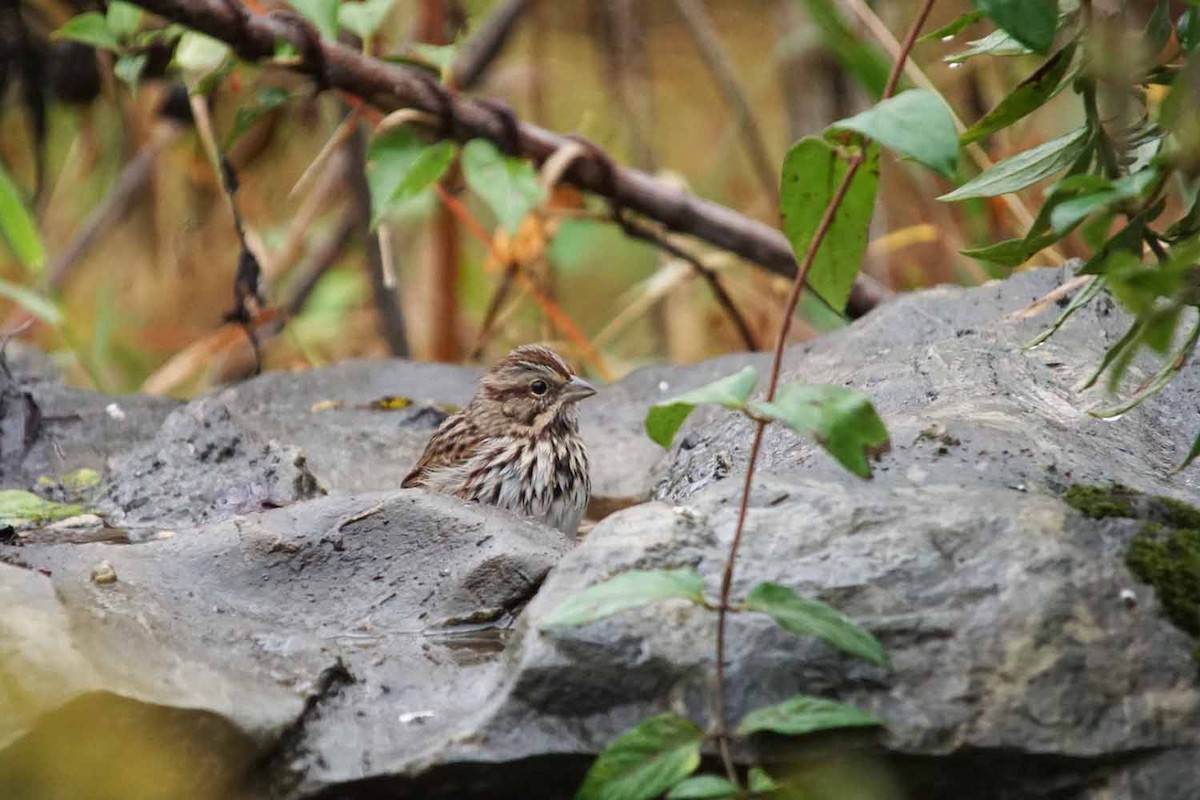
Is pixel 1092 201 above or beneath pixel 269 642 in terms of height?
above

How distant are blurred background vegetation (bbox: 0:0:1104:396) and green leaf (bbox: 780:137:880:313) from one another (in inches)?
126

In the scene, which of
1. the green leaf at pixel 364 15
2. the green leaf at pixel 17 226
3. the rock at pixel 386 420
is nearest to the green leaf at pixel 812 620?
the rock at pixel 386 420

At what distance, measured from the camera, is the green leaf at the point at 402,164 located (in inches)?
177

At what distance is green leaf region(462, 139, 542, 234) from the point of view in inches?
183

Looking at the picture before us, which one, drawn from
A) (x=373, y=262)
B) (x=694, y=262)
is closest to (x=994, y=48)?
(x=694, y=262)

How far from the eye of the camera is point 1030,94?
2561 millimetres

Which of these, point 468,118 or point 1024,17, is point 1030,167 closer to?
point 1024,17

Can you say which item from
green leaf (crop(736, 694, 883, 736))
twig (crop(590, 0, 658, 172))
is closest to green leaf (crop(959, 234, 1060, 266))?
green leaf (crop(736, 694, 883, 736))

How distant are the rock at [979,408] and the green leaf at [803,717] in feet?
2.04

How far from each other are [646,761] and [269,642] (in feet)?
2.97

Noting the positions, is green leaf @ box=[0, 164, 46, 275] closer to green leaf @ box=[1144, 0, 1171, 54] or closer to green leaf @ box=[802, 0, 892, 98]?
green leaf @ box=[802, 0, 892, 98]

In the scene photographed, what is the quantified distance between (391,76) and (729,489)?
2.62 meters

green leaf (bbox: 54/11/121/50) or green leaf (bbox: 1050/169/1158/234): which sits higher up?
green leaf (bbox: 1050/169/1158/234)

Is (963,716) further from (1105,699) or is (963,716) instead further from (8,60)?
(8,60)
